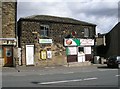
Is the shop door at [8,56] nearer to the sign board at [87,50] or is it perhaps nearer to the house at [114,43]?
the sign board at [87,50]

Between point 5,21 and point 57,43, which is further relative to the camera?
point 57,43

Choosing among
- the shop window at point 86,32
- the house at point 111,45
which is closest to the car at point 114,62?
the shop window at point 86,32

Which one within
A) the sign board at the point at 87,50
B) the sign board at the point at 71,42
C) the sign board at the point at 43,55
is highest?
the sign board at the point at 71,42

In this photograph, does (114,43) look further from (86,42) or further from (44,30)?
(44,30)

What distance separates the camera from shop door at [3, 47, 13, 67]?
32281 millimetres

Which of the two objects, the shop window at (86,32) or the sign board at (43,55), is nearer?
the sign board at (43,55)

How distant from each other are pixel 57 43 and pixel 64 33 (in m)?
1.77

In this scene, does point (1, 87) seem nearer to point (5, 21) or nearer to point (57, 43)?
point (5, 21)

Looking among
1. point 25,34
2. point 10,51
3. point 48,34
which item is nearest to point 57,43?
point 48,34

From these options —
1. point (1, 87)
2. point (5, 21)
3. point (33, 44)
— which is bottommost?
point (1, 87)

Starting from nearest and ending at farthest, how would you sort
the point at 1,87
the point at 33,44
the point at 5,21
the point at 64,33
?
the point at 1,87
the point at 5,21
the point at 33,44
the point at 64,33

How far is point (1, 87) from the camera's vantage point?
13422 millimetres

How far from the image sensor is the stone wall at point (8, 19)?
32.5m

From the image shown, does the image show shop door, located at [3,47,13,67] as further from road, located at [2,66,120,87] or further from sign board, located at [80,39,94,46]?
road, located at [2,66,120,87]
